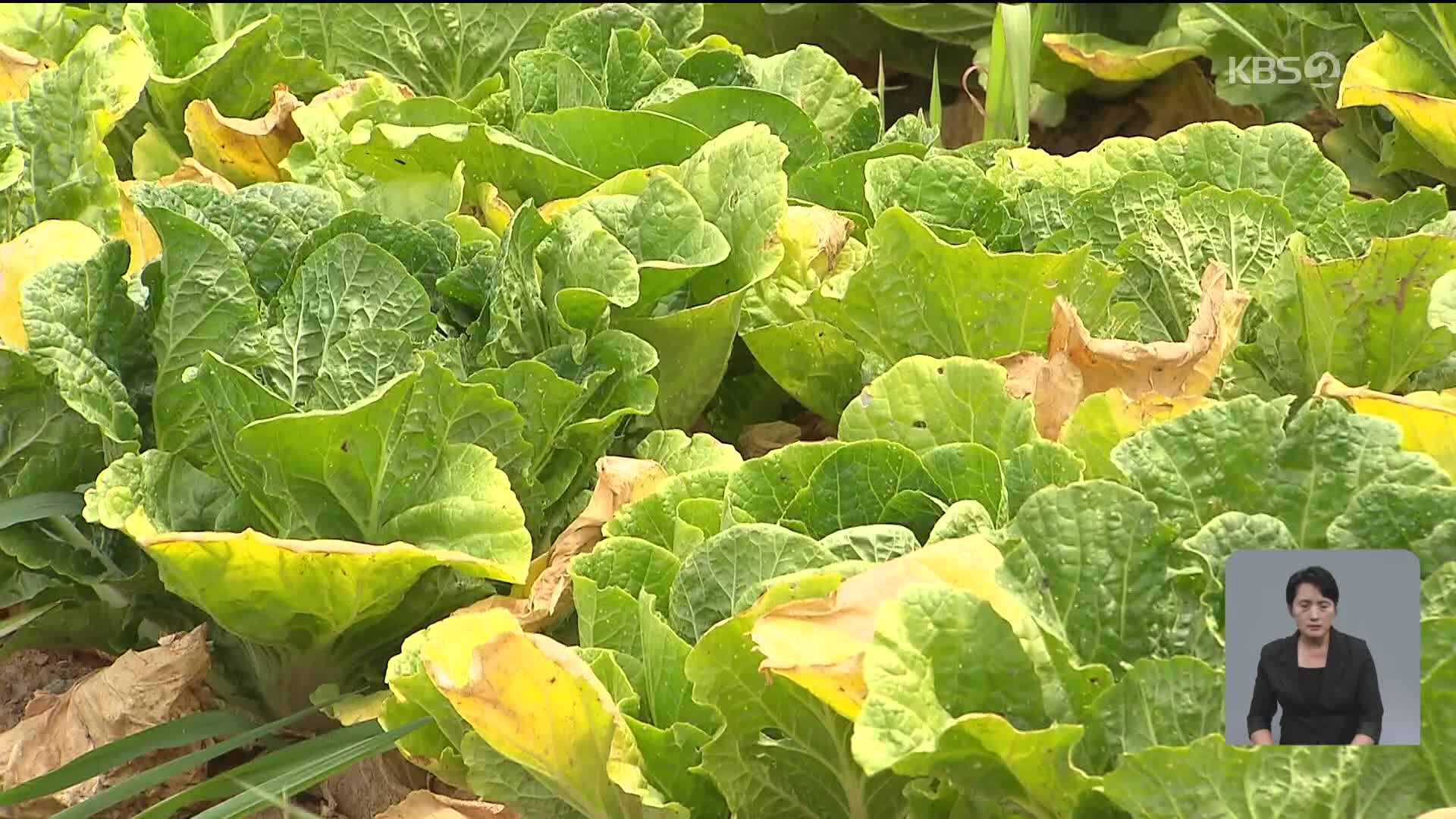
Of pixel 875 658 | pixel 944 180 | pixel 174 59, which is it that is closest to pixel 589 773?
pixel 875 658

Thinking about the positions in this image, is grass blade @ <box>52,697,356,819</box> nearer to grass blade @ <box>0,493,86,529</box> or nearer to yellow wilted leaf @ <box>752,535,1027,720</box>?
grass blade @ <box>0,493,86,529</box>

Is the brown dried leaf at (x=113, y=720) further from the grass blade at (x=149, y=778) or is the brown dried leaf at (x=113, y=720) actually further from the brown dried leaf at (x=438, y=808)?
the brown dried leaf at (x=438, y=808)

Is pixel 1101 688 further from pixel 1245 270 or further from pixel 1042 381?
pixel 1245 270

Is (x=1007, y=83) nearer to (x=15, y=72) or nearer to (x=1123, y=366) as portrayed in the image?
(x=1123, y=366)

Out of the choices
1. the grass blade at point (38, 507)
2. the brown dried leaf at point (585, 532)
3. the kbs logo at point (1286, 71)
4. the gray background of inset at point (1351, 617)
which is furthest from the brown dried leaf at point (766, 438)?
the kbs logo at point (1286, 71)

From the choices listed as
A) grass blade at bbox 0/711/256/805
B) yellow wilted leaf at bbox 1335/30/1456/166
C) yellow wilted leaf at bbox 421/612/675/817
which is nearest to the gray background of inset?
yellow wilted leaf at bbox 421/612/675/817
